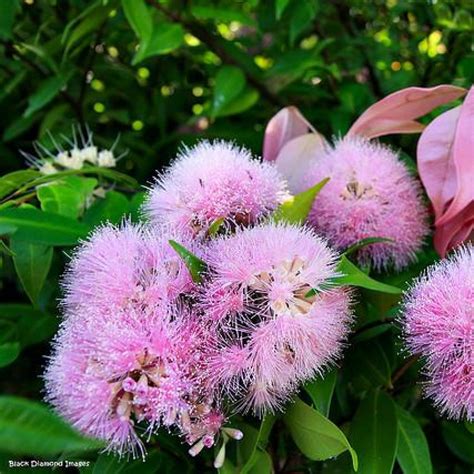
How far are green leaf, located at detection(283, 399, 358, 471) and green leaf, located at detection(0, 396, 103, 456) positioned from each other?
18 cm

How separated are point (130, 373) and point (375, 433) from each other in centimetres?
21

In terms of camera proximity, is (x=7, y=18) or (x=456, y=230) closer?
(x=456, y=230)

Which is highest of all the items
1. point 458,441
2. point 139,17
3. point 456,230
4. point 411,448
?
point 139,17

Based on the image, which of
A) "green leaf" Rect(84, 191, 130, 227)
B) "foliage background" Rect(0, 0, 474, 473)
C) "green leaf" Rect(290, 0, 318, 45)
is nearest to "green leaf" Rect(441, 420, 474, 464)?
"foliage background" Rect(0, 0, 474, 473)

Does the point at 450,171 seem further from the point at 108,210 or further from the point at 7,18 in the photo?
the point at 7,18

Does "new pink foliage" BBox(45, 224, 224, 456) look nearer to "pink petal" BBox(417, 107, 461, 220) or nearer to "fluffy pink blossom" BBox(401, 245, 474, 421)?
"fluffy pink blossom" BBox(401, 245, 474, 421)

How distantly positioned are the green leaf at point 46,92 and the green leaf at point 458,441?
0.53 m

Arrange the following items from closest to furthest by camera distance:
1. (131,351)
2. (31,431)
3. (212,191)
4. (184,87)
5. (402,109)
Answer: (31,431), (131,351), (212,191), (402,109), (184,87)

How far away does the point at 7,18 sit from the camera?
783mm

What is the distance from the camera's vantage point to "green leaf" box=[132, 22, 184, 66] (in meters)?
0.72

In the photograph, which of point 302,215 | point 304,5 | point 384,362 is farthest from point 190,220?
point 304,5

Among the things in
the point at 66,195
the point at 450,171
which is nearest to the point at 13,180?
the point at 66,195

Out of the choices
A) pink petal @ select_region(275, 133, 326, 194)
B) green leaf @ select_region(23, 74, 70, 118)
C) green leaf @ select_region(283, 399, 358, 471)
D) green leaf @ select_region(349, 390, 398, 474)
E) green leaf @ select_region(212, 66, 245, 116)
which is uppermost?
green leaf @ select_region(23, 74, 70, 118)

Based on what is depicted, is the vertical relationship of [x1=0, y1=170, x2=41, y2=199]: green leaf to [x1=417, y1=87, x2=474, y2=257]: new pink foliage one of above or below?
above
